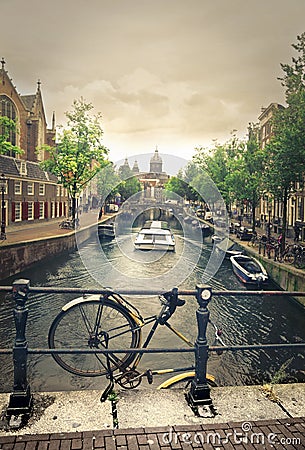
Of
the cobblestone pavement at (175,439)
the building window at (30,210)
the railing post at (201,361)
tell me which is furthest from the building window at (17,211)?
the cobblestone pavement at (175,439)

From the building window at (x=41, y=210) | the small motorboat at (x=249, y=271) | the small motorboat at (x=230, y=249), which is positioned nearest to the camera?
the small motorboat at (x=249, y=271)

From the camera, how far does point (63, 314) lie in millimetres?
3633

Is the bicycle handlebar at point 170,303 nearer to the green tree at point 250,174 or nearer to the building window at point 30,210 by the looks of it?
the green tree at point 250,174

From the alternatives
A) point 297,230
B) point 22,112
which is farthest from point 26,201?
point 297,230

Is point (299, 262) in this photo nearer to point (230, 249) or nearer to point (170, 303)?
point (230, 249)

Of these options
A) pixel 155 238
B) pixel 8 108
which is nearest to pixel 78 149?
pixel 8 108

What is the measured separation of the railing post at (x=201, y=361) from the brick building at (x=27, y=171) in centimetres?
2312

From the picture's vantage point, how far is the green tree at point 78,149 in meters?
33.6

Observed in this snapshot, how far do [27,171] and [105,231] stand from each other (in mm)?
10148

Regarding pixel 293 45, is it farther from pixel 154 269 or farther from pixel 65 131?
pixel 65 131

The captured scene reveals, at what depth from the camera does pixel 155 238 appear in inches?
861

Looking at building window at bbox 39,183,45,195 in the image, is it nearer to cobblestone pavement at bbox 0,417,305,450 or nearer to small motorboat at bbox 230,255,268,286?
small motorboat at bbox 230,255,268,286

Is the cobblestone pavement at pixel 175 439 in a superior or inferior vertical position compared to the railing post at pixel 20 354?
inferior

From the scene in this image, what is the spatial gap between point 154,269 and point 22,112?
2962 centimetres
